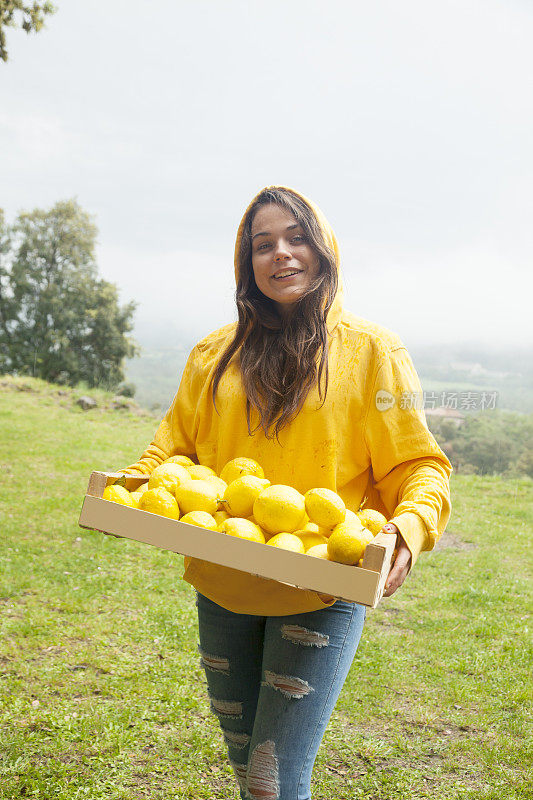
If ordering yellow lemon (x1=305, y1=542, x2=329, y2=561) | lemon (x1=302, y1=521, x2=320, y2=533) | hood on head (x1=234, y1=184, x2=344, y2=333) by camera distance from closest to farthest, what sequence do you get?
1. yellow lemon (x1=305, y1=542, x2=329, y2=561)
2. lemon (x1=302, y1=521, x2=320, y2=533)
3. hood on head (x1=234, y1=184, x2=344, y2=333)

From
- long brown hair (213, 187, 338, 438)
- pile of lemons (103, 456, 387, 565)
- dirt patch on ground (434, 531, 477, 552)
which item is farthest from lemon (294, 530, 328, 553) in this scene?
dirt patch on ground (434, 531, 477, 552)

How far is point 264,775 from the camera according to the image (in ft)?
5.24

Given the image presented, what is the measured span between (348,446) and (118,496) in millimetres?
644

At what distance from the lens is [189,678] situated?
4.11 m

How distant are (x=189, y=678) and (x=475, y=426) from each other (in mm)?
6507

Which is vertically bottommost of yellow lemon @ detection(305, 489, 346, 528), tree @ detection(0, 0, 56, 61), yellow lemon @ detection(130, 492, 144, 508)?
yellow lemon @ detection(130, 492, 144, 508)

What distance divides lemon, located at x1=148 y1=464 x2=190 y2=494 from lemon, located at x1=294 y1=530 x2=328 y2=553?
0.38m

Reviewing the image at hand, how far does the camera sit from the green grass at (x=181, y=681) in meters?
3.21

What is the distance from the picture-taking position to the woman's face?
6.17 feet

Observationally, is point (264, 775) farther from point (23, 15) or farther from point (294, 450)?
point (23, 15)

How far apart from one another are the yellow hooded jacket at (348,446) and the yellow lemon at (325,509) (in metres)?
0.16

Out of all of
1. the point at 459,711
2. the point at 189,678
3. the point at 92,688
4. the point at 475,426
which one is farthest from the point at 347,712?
the point at 475,426

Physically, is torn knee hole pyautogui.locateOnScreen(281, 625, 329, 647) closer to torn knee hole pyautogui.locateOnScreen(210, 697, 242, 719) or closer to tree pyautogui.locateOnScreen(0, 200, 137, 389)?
torn knee hole pyautogui.locateOnScreen(210, 697, 242, 719)

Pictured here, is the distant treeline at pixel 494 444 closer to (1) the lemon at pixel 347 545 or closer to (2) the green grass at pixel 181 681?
(2) the green grass at pixel 181 681
